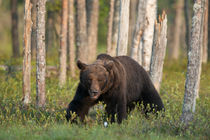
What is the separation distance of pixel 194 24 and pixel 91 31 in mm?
13109

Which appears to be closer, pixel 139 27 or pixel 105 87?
pixel 105 87

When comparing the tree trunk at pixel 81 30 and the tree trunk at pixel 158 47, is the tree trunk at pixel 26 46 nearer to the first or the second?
Result: the tree trunk at pixel 158 47

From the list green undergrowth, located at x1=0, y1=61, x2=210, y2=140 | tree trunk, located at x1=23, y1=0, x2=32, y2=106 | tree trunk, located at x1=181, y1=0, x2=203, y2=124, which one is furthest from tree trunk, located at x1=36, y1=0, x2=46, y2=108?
tree trunk, located at x1=181, y1=0, x2=203, y2=124

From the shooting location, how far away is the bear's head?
7.23m

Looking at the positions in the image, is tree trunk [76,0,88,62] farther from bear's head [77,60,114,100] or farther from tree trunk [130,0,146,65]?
bear's head [77,60,114,100]

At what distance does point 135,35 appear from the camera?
11953 millimetres

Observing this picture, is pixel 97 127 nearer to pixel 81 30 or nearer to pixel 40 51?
pixel 40 51

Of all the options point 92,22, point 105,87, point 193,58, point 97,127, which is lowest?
point 97,127

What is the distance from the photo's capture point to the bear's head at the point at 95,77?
23.7 feet

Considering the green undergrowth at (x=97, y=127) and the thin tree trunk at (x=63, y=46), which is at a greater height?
the thin tree trunk at (x=63, y=46)

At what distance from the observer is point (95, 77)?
728 cm

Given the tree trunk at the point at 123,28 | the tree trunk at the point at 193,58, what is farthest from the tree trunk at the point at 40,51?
the tree trunk at the point at 193,58

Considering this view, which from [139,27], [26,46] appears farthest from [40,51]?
[139,27]

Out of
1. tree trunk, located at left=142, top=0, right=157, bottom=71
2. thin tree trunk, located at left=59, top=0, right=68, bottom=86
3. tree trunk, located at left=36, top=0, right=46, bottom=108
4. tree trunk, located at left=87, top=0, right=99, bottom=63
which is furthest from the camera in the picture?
tree trunk, located at left=87, top=0, right=99, bottom=63
